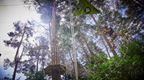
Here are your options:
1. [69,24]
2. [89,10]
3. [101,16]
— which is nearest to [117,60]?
[89,10]

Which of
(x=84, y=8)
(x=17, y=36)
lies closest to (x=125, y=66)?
(x=84, y=8)

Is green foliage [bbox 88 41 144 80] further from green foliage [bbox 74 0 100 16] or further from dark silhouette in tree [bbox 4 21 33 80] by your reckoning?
dark silhouette in tree [bbox 4 21 33 80]

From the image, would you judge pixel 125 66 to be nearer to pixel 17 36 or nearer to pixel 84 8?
pixel 84 8

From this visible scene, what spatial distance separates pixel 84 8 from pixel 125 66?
2330 mm

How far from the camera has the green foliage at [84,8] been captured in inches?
191

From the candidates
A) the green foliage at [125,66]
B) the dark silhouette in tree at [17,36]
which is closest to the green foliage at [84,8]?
the green foliage at [125,66]

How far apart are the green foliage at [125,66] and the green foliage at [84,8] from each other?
2196 mm

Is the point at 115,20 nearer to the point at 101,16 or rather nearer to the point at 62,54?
the point at 101,16

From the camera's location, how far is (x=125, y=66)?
653cm

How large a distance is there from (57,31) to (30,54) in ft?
13.6

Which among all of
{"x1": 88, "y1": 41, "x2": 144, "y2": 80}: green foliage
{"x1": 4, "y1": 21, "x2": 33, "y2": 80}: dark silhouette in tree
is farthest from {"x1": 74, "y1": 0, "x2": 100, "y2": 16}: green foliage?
{"x1": 4, "y1": 21, "x2": 33, "y2": 80}: dark silhouette in tree

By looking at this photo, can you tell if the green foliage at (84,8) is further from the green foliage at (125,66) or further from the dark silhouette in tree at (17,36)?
the dark silhouette in tree at (17,36)

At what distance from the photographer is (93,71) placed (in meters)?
7.42

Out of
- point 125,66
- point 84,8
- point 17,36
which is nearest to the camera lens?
point 84,8
